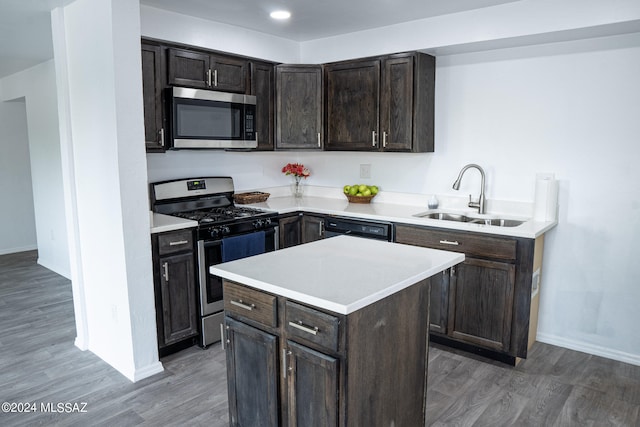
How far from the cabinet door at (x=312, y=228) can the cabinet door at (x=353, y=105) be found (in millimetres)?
674

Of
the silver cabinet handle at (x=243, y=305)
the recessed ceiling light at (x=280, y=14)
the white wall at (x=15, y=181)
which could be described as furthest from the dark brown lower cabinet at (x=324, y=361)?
the white wall at (x=15, y=181)

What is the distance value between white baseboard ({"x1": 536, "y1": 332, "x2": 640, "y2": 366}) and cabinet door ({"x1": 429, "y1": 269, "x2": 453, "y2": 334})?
80 cm

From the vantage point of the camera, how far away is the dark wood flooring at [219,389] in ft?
8.20

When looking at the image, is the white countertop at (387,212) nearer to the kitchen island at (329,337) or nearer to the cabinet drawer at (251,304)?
the kitchen island at (329,337)

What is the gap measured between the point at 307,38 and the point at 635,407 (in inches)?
144

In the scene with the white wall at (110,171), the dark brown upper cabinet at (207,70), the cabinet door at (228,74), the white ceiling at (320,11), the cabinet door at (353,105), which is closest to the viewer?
the white wall at (110,171)

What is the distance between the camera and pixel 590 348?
3.27 metres

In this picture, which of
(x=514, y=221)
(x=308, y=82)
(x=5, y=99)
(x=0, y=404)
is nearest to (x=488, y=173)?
(x=514, y=221)

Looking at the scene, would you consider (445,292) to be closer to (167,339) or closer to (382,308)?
(382,308)

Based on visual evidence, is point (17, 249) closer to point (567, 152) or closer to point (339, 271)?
point (339, 271)

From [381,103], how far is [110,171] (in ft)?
6.93

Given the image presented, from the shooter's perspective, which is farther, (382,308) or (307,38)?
(307,38)

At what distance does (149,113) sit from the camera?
3.25 m

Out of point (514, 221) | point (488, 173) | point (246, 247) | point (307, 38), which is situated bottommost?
point (246, 247)
